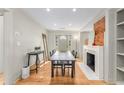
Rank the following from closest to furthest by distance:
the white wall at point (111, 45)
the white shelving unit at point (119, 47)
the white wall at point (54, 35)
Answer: the white shelving unit at point (119, 47)
the white wall at point (111, 45)
the white wall at point (54, 35)

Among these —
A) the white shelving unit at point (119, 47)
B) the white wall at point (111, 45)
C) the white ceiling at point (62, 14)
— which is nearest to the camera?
the white shelving unit at point (119, 47)

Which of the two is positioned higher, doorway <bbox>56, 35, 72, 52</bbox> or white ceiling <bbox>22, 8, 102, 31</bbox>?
white ceiling <bbox>22, 8, 102, 31</bbox>

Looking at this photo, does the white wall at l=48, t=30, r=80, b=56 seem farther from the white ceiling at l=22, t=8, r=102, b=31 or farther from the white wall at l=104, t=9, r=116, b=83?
the white wall at l=104, t=9, r=116, b=83

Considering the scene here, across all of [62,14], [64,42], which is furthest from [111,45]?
[64,42]

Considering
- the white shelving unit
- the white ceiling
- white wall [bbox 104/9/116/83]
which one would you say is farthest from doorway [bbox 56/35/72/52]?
the white shelving unit

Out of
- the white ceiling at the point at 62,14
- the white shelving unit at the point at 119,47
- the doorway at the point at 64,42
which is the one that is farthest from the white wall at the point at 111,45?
the doorway at the point at 64,42

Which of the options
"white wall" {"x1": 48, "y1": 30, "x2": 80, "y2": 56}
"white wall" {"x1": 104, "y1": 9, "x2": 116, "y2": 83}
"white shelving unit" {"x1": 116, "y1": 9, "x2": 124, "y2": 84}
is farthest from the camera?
"white wall" {"x1": 48, "y1": 30, "x2": 80, "y2": 56}

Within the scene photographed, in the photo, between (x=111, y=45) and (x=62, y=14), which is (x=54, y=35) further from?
(x=111, y=45)

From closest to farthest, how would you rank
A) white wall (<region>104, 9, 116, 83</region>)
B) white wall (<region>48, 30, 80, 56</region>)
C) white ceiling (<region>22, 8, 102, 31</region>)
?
white wall (<region>104, 9, 116, 83</region>) < white ceiling (<region>22, 8, 102, 31</region>) < white wall (<region>48, 30, 80, 56</region>)

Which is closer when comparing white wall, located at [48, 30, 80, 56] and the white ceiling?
the white ceiling

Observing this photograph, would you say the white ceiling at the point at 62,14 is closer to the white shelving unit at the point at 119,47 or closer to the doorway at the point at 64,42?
the white shelving unit at the point at 119,47
